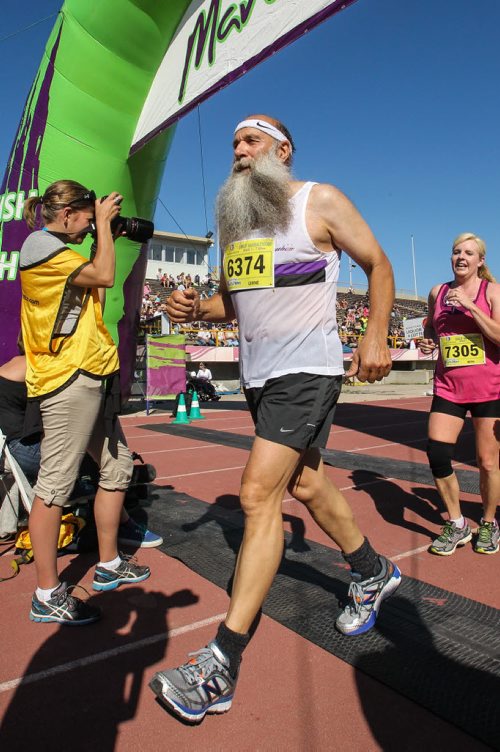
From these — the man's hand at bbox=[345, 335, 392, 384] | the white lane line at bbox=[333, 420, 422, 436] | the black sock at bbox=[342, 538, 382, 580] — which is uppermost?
the man's hand at bbox=[345, 335, 392, 384]

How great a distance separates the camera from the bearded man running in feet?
6.26

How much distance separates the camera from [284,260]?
2.10m

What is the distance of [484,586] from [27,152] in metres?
7.12

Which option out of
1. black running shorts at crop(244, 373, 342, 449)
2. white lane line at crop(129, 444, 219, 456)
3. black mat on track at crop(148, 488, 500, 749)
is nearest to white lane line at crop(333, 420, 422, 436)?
white lane line at crop(129, 444, 219, 456)

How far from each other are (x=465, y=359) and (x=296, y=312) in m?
1.71

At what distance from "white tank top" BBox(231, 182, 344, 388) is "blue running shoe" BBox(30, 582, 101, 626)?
1.32 m

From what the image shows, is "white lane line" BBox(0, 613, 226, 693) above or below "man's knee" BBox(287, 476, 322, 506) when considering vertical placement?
below

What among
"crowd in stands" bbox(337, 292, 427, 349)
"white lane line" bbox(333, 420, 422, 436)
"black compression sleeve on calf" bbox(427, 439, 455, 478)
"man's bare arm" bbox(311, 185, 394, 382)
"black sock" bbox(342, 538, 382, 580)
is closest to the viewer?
"man's bare arm" bbox(311, 185, 394, 382)

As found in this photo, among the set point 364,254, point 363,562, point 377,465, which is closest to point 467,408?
point 363,562

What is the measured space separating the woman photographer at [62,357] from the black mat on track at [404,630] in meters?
0.82

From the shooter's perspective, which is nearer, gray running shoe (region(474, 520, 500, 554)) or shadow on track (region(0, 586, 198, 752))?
shadow on track (region(0, 586, 198, 752))

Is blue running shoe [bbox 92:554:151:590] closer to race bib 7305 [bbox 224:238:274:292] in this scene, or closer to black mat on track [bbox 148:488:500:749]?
black mat on track [bbox 148:488:500:749]

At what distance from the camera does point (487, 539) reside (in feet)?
10.6

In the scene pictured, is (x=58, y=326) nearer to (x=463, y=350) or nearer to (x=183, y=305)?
Result: (x=183, y=305)
